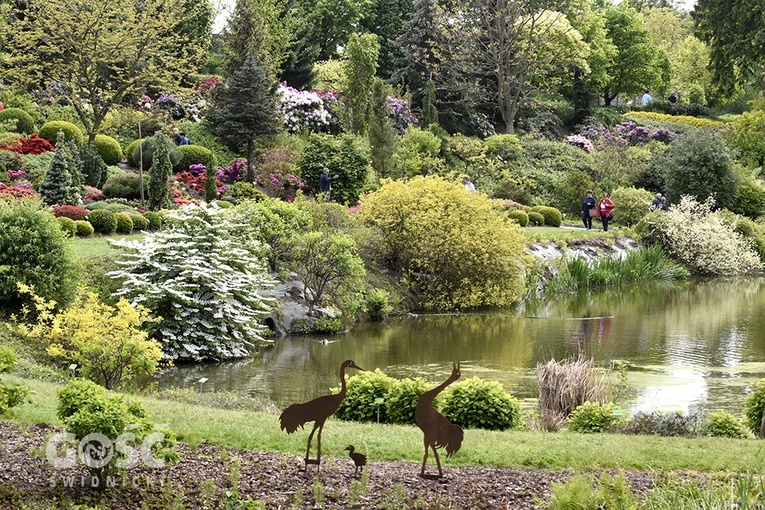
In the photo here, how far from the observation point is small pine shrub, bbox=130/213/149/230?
21625 millimetres

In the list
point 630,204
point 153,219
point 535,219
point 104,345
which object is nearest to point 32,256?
point 104,345

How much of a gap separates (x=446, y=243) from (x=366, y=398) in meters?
11.7

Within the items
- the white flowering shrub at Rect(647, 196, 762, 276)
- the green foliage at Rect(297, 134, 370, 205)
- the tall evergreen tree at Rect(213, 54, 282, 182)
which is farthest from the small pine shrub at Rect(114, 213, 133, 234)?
the white flowering shrub at Rect(647, 196, 762, 276)

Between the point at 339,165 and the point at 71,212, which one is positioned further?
the point at 339,165

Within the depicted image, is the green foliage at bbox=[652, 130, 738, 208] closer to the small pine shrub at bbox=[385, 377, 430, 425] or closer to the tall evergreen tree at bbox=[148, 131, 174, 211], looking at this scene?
the tall evergreen tree at bbox=[148, 131, 174, 211]

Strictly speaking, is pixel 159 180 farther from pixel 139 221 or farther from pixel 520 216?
pixel 520 216

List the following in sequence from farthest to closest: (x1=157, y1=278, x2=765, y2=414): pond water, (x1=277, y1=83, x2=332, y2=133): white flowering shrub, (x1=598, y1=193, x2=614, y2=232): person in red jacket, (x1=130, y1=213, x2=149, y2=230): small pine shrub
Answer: (x1=277, y1=83, x2=332, y2=133): white flowering shrub
(x1=598, y1=193, x2=614, y2=232): person in red jacket
(x1=130, y1=213, x2=149, y2=230): small pine shrub
(x1=157, y1=278, x2=765, y2=414): pond water

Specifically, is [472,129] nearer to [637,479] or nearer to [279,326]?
[279,326]

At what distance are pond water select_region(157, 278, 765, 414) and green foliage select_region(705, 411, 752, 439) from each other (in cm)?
212

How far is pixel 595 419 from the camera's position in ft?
30.2

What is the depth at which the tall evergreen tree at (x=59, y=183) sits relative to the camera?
22516 millimetres

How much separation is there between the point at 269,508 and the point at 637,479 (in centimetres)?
274

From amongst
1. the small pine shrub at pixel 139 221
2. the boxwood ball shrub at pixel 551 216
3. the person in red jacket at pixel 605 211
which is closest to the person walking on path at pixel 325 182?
the small pine shrub at pixel 139 221

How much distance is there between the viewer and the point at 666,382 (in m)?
13.1
